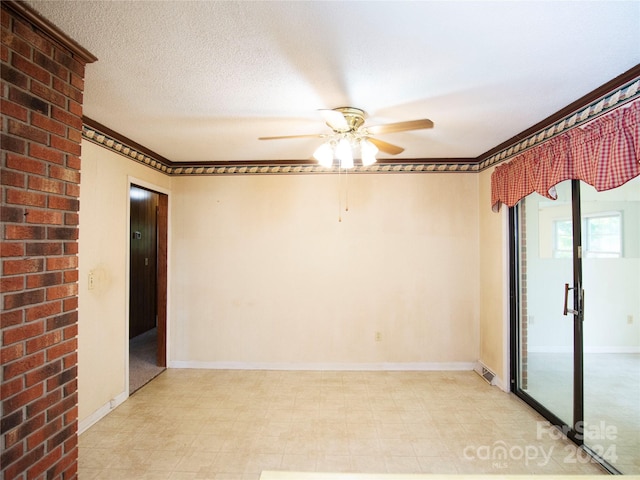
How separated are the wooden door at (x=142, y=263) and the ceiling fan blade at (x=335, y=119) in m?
3.53

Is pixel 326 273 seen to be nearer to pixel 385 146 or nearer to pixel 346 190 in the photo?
pixel 346 190

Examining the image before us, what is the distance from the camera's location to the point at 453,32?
1447 millimetres

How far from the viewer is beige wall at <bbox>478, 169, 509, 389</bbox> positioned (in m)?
3.15

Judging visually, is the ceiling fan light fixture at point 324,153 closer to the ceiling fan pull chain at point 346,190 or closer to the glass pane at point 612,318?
the ceiling fan pull chain at point 346,190

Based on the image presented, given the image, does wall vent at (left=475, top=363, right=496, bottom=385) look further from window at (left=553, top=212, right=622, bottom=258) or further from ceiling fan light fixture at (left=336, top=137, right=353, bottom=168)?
ceiling fan light fixture at (left=336, top=137, right=353, bottom=168)

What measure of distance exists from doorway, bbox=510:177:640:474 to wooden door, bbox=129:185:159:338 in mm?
4744

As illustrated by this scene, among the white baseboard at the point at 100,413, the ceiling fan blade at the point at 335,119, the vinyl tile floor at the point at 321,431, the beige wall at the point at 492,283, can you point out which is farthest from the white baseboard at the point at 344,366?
the ceiling fan blade at the point at 335,119

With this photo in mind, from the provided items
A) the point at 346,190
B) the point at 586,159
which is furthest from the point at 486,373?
the point at 346,190

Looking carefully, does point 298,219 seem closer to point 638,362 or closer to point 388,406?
point 388,406

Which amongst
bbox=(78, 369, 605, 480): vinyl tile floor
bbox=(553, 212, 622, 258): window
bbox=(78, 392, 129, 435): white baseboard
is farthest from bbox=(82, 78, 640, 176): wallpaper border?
bbox=(78, 369, 605, 480): vinyl tile floor

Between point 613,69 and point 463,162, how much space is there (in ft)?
6.26

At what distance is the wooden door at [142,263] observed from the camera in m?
4.83

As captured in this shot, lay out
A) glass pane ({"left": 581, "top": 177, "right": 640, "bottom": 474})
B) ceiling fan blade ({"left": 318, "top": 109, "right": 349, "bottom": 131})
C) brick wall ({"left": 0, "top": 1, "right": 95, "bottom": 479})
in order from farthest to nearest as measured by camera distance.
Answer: glass pane ({"left": 581, "top": 177, "right": 640, "bottom": 474}), ceiling fan blade ({"left": 318, "top": 109, "right": 349, "bottom": 131}), brick wall ({"left": 0, "top": 1, "right": 95, "bottom": 479})

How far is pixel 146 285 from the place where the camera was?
5.24 meters
